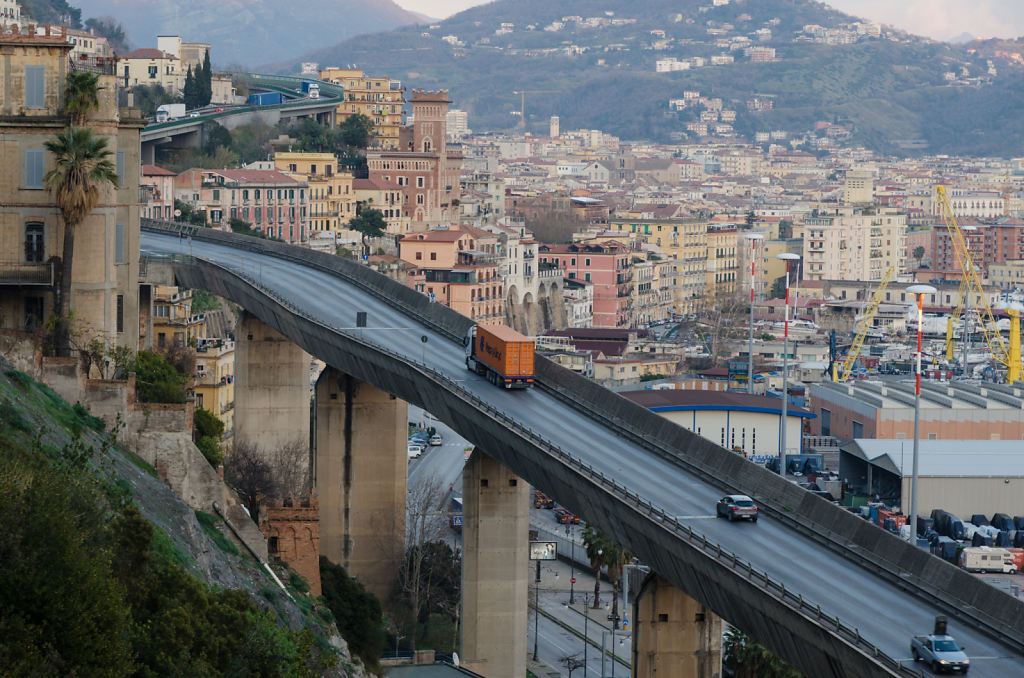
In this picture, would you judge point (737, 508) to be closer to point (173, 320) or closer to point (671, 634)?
point (671, 634)

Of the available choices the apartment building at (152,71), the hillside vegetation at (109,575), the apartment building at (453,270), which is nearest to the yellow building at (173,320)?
the hillside vegetation at (109,575)

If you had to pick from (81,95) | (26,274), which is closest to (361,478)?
(26,274)

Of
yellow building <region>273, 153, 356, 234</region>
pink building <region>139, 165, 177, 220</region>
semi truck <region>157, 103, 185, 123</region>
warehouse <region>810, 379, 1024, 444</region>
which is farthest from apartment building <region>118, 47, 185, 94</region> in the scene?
warehouse <region>810, 379, 1024, 444</region>

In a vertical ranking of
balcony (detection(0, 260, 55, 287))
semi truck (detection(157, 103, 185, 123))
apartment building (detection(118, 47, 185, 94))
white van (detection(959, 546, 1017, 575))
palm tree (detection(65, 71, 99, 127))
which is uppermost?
apartment building (detection(118, 47, 185, 94))

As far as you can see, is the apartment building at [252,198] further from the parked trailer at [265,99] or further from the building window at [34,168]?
the building window at [34,168]

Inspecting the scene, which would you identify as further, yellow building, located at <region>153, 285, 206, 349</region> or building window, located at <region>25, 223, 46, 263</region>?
yellow building, located at <region>153, 285, 206, 349</region>

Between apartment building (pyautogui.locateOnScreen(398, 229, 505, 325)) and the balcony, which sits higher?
the balcony

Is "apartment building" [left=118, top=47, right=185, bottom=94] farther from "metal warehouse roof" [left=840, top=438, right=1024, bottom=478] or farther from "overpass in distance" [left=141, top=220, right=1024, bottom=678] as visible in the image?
"overpass in distance" [left=141, top=220, right=1024, bottom=678]

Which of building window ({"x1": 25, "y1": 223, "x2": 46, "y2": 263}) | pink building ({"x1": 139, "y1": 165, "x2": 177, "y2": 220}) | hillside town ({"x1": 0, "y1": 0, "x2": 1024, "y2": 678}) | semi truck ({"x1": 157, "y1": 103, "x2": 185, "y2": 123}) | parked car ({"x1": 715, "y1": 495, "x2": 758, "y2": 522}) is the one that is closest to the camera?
hillside town ({"x1": 0, "y1": 0, "x2": 1024, "y2": 678})
